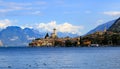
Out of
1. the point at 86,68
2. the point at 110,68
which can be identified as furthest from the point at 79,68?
the point at 110,68

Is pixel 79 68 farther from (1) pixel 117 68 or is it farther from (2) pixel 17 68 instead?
(2) pixel 17 68

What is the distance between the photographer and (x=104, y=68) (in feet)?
244

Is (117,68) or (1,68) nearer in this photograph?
(117,68)

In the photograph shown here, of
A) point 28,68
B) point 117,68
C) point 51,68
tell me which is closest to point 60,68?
point 51,68

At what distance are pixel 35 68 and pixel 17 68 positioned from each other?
3771 millimetres

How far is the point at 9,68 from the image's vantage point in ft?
257

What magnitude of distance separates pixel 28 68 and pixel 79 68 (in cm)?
1064

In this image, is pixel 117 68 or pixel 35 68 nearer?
pixel 117 68

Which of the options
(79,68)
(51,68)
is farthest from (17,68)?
(79,68)

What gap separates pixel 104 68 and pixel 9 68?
65.0ft

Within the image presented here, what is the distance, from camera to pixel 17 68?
78.4 m

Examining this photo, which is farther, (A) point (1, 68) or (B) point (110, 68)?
(A) point (1, 68)

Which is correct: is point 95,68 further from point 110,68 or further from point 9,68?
point 9,68

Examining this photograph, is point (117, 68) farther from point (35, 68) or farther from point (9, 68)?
point (9, 68)
